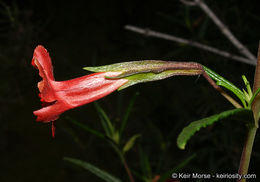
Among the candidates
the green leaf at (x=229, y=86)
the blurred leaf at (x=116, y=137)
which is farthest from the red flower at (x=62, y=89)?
the blurred leaf at (x=116, y=137)

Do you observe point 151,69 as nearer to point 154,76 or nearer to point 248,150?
point 154,76

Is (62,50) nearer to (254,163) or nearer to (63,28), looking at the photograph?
(63,28)

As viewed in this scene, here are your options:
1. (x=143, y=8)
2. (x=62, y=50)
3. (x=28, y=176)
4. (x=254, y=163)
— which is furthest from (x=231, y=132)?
(x=62, y=50)

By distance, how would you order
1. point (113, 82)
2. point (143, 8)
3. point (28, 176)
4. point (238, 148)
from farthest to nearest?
point (143, 8), point (28, 176), point (238, 148), point (113, 82)

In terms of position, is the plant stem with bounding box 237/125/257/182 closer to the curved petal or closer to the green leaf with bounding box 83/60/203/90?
→ the green leaf with bounding box 83/60/203/90

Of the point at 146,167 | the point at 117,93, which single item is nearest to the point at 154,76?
the point at 146,167

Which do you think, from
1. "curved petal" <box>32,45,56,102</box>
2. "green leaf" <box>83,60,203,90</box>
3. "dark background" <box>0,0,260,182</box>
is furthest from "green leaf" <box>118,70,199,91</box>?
"dark background" <box>0,0,260,182</box>
